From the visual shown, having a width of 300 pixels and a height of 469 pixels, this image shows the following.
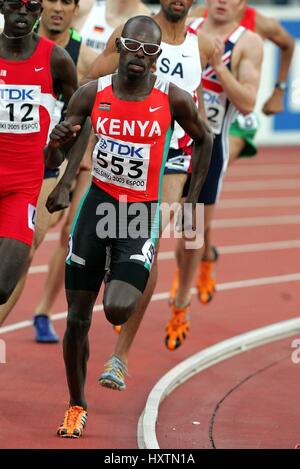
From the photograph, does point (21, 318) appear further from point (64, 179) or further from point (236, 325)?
point (64, 179)

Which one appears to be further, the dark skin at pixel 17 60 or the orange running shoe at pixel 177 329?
the orange running shoe at pixel 177 329

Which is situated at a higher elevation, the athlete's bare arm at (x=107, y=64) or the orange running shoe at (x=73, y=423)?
the athlete's bare arm at (x=107, y=64)

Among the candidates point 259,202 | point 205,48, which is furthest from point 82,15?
point 259,202

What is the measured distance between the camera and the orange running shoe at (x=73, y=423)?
7.26 m

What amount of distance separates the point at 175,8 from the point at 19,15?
1260 mm

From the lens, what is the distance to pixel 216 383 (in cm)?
884

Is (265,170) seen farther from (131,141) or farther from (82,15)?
(131,141)

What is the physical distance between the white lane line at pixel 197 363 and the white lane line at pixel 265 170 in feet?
34.2

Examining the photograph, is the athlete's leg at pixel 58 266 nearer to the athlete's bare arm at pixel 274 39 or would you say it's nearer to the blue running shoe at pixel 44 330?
the blue running shoe at pixel 44 330

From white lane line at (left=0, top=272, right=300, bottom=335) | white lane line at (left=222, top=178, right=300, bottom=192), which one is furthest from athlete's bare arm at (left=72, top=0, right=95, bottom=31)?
white lane line at (left=222, top=178, right=300, bottom=192)

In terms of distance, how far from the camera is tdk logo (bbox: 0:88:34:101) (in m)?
7.71

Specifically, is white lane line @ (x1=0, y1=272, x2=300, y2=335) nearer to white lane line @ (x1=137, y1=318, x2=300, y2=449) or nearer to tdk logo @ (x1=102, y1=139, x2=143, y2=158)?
white lane line @ (x1=137, y1=318, x2=300, y2=449)

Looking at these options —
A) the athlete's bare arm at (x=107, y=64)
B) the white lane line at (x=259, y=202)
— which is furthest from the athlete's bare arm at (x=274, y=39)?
the white lane line at (x=259, y=202)

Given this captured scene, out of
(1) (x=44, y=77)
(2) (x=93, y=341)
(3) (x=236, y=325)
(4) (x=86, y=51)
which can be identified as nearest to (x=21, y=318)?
(2) (x=93, y=341)
